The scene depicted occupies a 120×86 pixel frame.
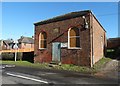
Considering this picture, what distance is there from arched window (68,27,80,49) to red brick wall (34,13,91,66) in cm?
35

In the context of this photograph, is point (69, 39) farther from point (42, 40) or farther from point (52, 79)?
point (52, 79)

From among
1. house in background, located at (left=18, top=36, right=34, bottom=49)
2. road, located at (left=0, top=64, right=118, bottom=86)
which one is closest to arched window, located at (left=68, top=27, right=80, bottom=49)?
road, located at (left=0, top=64, right=118, bottom=86)

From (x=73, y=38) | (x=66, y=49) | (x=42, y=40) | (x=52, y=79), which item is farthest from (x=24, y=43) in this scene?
(x=52, y=79)

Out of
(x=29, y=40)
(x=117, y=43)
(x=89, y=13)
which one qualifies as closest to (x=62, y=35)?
(x=89, y=13)

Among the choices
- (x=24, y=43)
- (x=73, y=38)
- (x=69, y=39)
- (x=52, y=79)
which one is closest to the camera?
(x=52, y=79)

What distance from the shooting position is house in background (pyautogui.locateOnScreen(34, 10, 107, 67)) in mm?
18688

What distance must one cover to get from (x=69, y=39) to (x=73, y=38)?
1.67 feet

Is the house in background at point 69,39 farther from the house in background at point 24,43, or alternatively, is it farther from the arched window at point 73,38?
the house in background at point 24,43

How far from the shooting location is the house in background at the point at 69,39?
61.3 feet

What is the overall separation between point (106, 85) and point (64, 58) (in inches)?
433

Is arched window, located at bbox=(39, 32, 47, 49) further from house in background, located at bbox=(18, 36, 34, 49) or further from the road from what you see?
house in background, located at bbox=(18, 36, 34, 49)

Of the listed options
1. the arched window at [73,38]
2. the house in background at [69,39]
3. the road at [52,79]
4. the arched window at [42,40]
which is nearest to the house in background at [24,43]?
the house in background at [69,39]

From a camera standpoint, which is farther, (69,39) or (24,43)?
(24,43)

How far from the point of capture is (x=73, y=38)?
1998cm
